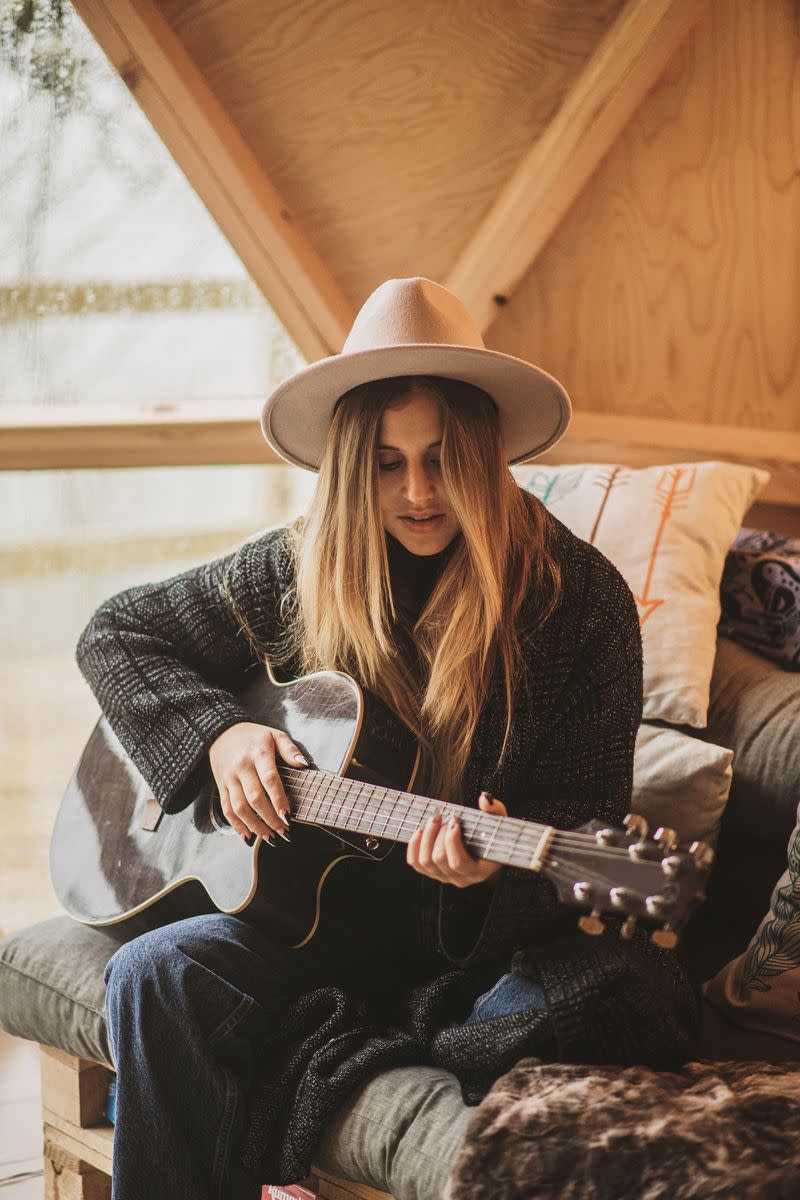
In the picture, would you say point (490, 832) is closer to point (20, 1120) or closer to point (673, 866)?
point (673, 866)

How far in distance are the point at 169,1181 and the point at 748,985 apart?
834 millimetres

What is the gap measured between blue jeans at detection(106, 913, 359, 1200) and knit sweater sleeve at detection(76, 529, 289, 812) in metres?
0.33

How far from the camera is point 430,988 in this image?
1559mm

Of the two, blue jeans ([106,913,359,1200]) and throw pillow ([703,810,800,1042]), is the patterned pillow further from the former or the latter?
blue jeans ([106,913,359,1200])

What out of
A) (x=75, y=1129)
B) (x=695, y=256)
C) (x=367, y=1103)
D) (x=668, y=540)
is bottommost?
(x=75, y=1129)

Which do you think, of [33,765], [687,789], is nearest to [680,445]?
[687,789]

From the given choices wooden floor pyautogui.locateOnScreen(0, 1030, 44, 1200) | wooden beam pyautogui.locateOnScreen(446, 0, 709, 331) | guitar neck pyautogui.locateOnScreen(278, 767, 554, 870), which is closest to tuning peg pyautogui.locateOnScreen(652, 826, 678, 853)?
guitar neck pyautogui.locateOnScreen(278, 767, 554, 870)

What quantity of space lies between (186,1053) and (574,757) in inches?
26.2

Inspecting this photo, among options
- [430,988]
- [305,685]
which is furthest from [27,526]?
[430,988]

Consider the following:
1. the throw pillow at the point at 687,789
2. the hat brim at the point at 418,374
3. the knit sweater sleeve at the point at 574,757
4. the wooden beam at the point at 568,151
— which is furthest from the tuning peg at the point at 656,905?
the wooden beam at the point at 568,151

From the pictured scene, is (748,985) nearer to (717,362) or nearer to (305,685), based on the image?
(305,685)

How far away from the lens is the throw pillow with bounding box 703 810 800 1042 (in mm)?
1533

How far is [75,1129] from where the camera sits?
1.77m

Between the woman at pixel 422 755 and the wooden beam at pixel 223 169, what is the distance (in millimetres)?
809
